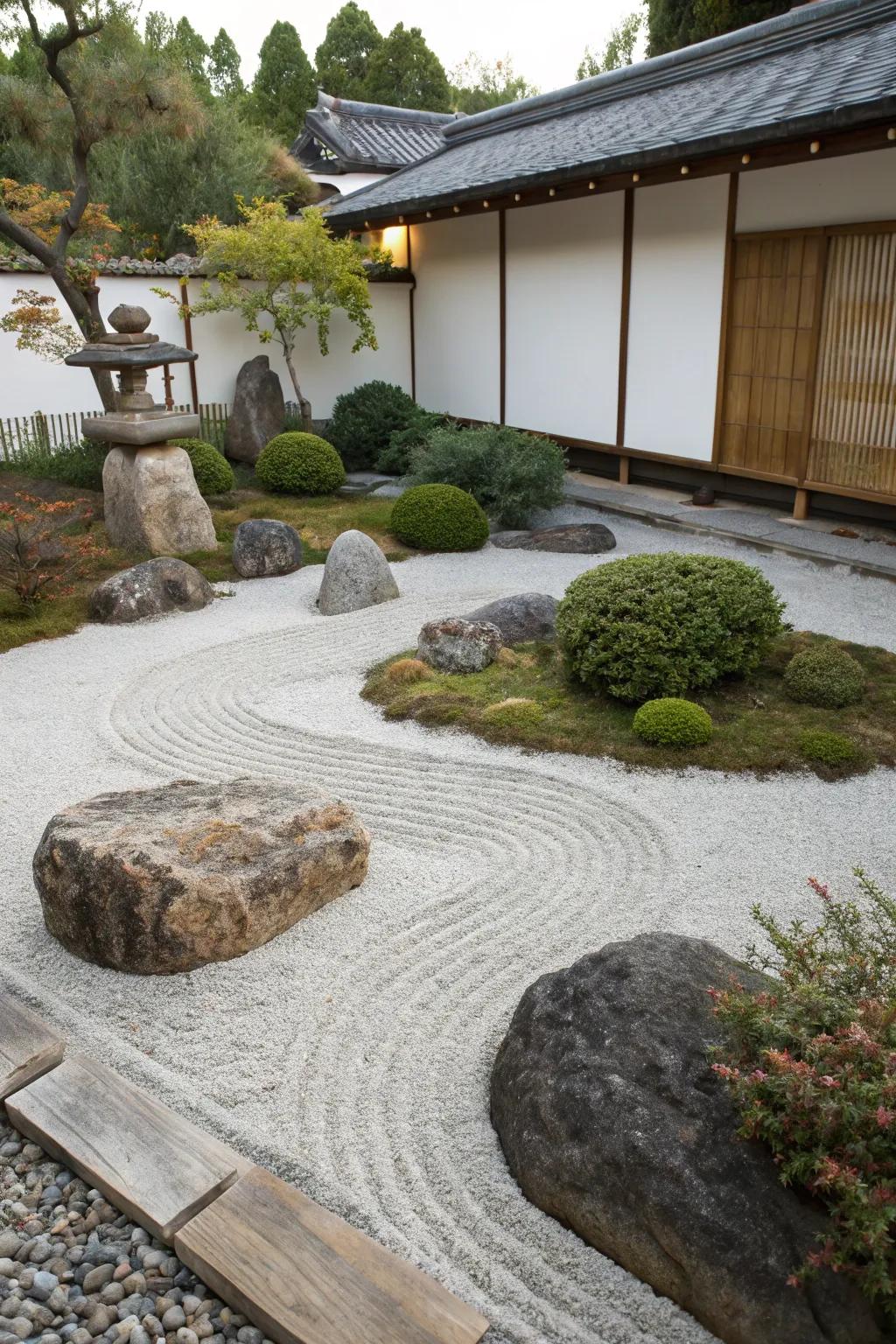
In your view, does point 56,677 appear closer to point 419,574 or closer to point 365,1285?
point 419,574

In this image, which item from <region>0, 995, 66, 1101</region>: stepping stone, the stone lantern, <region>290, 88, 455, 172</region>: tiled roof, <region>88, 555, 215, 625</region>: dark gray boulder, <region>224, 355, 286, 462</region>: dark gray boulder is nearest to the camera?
<region>0, 995, 66, 1101</region>: stepping stone

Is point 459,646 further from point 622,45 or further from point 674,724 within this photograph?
point 622,45

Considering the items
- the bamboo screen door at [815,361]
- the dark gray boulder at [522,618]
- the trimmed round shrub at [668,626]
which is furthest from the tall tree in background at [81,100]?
the trimmed round shrub at [668,626]

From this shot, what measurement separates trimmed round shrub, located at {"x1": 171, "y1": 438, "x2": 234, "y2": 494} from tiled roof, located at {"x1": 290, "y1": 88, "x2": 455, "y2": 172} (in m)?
14.8

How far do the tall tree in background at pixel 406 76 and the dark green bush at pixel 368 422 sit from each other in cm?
2635

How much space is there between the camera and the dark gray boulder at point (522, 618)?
763cm

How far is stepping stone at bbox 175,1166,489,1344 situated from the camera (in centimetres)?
242

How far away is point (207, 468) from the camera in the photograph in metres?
12.4

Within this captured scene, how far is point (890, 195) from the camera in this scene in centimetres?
904

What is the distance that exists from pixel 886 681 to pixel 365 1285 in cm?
534

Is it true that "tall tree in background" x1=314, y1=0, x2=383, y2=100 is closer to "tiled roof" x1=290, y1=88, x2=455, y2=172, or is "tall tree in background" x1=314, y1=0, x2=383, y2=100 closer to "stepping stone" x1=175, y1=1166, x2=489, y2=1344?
"tiled roof" x1=290, y1=88, x2=455, y2=172

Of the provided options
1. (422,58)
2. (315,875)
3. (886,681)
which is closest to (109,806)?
(315,875)

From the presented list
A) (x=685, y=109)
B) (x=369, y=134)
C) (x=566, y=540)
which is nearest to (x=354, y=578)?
(x=566, y=540)

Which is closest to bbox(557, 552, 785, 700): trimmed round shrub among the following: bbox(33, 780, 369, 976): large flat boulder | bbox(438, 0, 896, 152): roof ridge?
bbox(33, 780, 369, 976): large flat boulder
